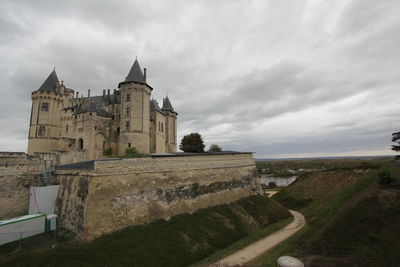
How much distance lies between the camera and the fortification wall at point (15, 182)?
16.4 meters

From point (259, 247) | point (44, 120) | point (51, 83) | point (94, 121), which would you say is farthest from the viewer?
point (51, 83)

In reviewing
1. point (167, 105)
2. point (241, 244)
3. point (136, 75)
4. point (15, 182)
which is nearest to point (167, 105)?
point (167, 105)

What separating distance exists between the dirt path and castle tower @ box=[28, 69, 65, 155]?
100 ft

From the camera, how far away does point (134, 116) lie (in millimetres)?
28094

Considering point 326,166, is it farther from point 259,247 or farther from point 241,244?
point 241,244

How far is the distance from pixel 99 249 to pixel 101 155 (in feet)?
66.3

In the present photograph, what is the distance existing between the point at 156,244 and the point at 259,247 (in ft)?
25.0

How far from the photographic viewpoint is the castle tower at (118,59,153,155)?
1094 inches

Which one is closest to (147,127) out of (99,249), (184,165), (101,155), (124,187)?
(101,155)

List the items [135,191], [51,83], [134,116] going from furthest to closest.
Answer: [51,83]
[134,116]
[135,191]

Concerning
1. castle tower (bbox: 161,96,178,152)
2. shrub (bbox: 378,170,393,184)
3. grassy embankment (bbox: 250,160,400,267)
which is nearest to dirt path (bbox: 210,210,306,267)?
grassy embankment (bbox: 250,160,400,267)

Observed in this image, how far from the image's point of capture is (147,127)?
1146 inches

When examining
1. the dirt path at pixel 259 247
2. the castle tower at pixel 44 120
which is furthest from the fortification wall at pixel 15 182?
the dirt path at pixel 259 247

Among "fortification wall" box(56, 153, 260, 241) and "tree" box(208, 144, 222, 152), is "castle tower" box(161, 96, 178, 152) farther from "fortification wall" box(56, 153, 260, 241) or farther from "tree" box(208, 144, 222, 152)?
"fortification wall" box(56, 153, 260, 241)
